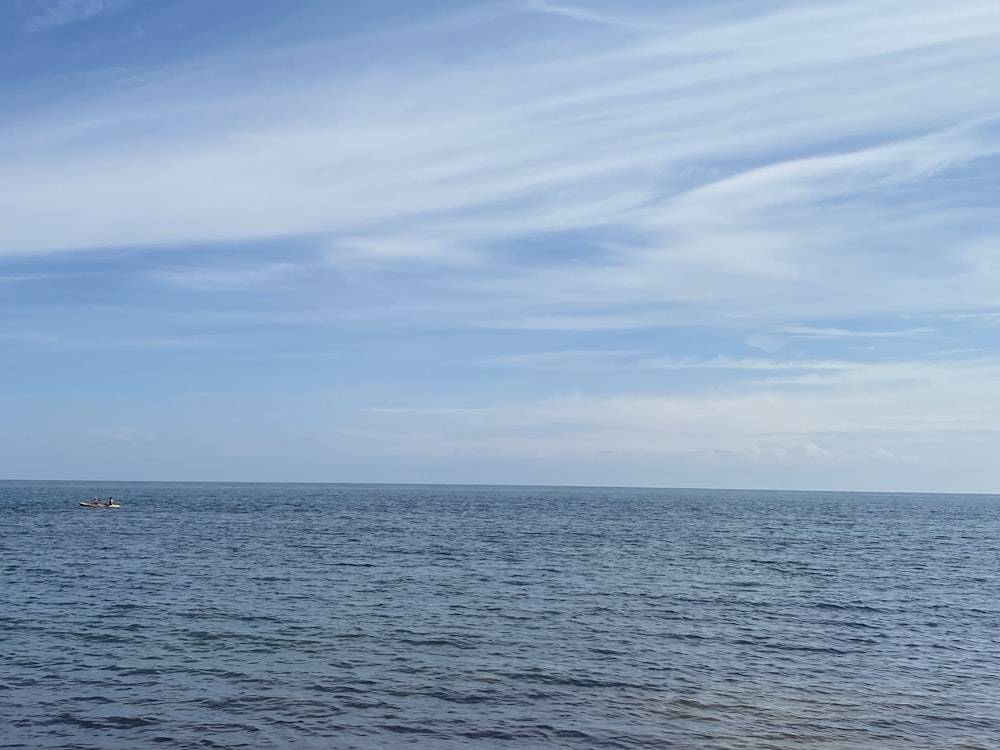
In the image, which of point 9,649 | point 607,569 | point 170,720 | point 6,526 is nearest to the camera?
point 170,720

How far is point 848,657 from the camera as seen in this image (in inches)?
1551

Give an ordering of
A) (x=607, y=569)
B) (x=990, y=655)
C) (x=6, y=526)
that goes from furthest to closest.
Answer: (x=6, y=526) < (x=607, y=569) < (x=990, y=655)

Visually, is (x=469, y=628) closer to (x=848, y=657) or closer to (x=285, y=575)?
(x=848, y=657)

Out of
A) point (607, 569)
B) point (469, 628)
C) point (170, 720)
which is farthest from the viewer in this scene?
point (607, 569)

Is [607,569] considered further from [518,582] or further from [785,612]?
[785,612]

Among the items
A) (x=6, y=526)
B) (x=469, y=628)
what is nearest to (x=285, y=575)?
(x=469, y=628)

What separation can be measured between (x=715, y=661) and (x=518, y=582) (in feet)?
78.5

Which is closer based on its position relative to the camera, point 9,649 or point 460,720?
point 460,720

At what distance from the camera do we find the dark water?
28.4 metres

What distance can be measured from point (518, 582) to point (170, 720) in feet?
111

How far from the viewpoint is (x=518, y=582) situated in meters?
60.1

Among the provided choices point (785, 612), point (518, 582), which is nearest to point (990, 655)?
point (785, 612)

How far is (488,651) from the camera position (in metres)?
38.4

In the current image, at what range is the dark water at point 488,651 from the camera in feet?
93.1
